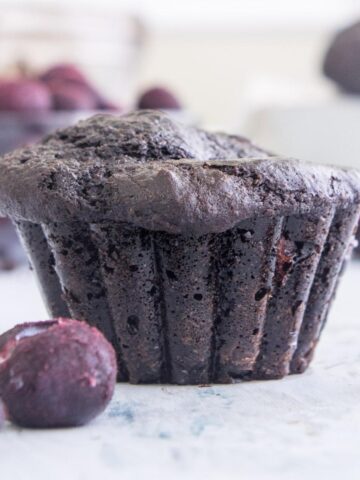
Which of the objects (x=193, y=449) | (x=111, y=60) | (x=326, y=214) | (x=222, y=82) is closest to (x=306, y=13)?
(x=222, y=82)

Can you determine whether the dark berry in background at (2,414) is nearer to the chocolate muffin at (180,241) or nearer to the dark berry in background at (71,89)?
the chocolate muffin at (180,241)

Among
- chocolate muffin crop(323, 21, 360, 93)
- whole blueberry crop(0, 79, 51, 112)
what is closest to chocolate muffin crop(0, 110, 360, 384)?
whole blueberry crop(0, 79, 51, 112)

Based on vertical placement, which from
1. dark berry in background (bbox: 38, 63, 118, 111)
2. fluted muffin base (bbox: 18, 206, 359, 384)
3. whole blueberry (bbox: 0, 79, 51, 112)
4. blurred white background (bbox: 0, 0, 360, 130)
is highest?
fluted muffin base (bbox: 18, 206, 359, 384)

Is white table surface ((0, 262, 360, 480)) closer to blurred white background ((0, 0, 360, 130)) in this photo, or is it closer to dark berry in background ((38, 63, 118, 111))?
dark berry in background ((38, 63, 118, 111))

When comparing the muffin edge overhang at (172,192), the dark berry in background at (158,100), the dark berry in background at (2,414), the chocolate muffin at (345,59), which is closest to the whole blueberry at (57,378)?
the dark berry in background at (2,414)

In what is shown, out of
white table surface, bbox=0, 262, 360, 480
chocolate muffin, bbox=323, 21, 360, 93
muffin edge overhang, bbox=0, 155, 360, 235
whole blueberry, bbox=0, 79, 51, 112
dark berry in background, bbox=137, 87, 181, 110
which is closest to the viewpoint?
white table surface, bbox=0, 262, 360, 480

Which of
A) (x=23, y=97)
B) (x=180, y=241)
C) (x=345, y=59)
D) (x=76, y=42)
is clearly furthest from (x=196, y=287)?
(x=76, y=42)

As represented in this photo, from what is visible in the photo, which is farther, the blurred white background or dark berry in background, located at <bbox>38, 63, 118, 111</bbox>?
the blurred white background
